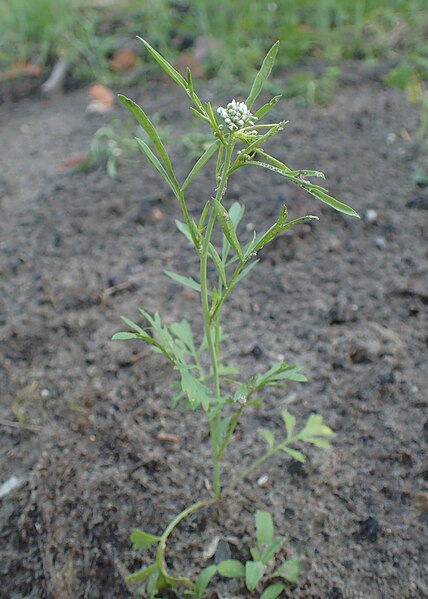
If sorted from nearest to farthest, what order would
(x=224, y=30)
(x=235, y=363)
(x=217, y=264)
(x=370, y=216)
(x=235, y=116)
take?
(x=235, y=116) < (x=217, y=264) < (x=235, y=363) < (x=370, y=216) < (x=224, y=30)

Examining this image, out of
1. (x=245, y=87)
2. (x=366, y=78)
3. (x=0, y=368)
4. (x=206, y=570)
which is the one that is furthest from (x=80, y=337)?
(x=366, y=78)

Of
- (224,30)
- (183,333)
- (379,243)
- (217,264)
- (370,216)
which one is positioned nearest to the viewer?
(217,264)

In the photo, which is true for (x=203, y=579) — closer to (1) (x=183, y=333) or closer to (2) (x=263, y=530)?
(2) (x=263, y=530)

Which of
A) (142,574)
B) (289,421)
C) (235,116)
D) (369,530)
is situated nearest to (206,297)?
(235,116)

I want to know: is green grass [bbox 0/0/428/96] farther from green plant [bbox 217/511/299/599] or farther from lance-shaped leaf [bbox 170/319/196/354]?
green plant [bbox 217/511/299/599]

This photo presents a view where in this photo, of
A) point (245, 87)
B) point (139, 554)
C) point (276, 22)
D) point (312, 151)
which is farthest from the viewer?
point (276, 22)

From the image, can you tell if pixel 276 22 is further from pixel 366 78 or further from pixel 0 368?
pixel 0 368
